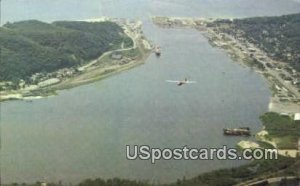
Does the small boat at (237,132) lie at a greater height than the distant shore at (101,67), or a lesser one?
lesser

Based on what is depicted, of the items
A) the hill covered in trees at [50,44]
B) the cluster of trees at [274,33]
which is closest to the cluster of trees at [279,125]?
the cluster of trees at [274,33]

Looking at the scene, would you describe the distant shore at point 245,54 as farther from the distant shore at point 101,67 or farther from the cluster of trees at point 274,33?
the distant shore at point 101,67

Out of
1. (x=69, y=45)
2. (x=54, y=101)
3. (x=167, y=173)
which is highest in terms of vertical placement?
(x=69, y=45)

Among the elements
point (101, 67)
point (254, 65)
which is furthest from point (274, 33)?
point (101, 67)

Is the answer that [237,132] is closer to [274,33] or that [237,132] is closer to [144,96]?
[144,96]

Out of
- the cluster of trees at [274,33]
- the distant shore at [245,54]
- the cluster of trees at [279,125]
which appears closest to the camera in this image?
the cluster of trees at [279,125]

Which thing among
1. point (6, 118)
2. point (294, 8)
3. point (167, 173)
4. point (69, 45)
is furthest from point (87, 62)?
point (294, 8)

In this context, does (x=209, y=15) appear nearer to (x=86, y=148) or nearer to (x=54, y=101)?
(x=54, y=101)
